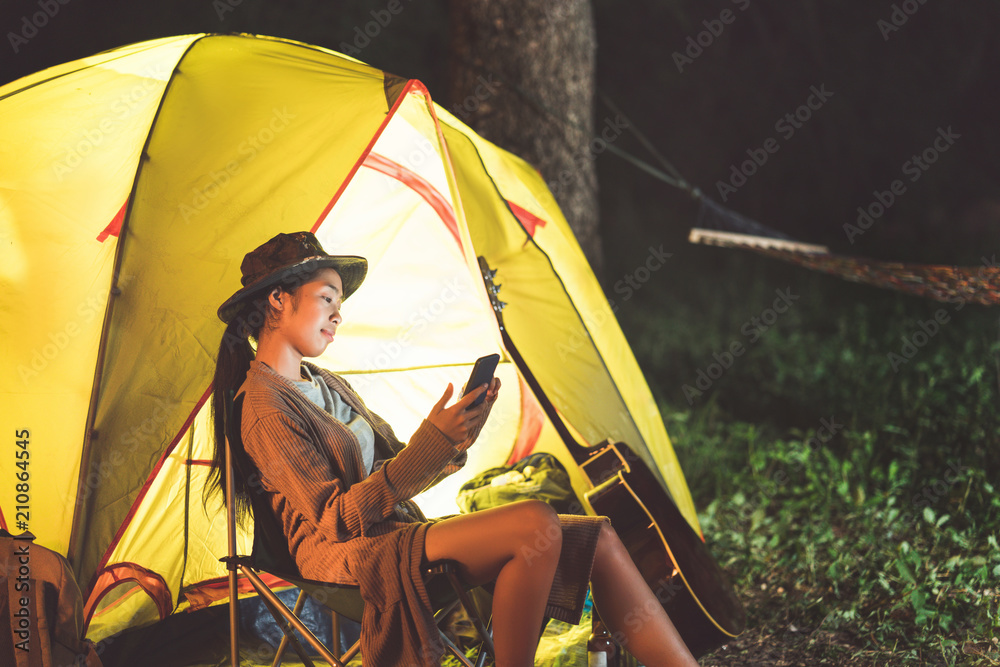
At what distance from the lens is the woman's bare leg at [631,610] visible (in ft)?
6.23

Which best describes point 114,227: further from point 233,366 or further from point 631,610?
point 631,610

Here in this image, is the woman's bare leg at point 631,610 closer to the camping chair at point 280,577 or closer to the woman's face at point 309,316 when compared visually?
the camping chair at point 280,577

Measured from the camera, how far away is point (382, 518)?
1.85 meters

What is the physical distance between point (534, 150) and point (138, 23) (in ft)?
15.4

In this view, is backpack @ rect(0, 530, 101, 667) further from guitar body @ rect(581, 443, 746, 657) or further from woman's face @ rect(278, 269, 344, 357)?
guitar body @ rect(581, 443, 746, 657)

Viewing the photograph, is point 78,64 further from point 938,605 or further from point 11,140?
point 938,605

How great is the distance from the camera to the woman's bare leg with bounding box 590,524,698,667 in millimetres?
1898

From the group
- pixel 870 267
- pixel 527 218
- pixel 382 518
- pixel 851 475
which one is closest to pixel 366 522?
pixel 382 518

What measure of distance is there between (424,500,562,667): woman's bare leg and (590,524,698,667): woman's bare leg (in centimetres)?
19

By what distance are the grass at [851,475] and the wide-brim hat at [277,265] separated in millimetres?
1772

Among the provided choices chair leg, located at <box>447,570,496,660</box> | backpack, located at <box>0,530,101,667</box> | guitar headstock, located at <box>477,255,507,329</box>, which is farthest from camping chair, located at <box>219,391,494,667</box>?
guitar headstock, located at <box>477,255,507,329</box>

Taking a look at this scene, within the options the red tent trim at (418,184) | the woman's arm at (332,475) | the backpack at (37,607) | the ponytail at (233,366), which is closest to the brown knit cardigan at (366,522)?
the woman's arm at (332,475)

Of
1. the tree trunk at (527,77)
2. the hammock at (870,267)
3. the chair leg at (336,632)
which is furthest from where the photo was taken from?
the tree trunk at (527,77)

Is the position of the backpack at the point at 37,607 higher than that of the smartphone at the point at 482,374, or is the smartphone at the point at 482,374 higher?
the smartphone at the point at 482,374
